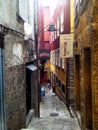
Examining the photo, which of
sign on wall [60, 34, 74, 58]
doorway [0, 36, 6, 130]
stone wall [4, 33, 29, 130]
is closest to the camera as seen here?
doorway [0, 36, 6, 130]

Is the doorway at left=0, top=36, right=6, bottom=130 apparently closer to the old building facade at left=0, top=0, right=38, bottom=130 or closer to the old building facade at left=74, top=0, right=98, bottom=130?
the old building facade at left=0, top=0, right=38, bottom=130

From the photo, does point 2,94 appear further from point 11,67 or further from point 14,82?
point 14,82

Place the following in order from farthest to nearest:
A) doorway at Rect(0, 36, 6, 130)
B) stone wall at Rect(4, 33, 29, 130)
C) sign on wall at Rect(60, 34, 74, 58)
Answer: sign on wall at Rect(60, 34, 74, 58)
stone wall at Rect(4, 33, 29, 130)
doorway at Rect(0, 36, 6, 130)

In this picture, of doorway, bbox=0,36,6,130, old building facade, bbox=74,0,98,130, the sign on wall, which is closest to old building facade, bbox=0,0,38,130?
doorway, bbox=0,36,6,130

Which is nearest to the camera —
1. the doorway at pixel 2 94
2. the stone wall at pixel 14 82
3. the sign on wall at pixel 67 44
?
the doorway at pixel 2 94

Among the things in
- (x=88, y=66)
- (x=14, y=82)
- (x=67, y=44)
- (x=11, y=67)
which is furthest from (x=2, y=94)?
(x=67, y=44)

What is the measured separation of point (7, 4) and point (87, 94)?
3.64m

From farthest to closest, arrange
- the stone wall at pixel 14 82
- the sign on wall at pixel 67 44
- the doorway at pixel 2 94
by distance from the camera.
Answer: the sign on wall at pixel 67 44 < the stone wall at pixel 14 82 < the doorway at pixel 2 94

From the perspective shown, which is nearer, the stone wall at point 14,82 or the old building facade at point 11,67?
the old building facade at point 11,67

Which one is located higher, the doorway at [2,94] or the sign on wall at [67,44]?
the sign on wall at [67,44]

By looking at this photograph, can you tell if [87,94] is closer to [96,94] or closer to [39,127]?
[96,94]

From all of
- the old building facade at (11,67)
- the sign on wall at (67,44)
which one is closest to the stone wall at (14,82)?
the old building facade at (11,67)

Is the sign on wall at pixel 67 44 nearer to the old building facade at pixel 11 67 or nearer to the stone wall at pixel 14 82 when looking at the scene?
the old building facade at pixel 11 67

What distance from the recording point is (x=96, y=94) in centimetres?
610
